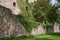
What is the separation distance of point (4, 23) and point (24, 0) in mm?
8692

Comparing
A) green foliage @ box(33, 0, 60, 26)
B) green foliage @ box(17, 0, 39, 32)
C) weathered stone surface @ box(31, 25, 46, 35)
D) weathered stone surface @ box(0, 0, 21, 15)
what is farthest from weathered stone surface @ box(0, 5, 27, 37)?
green foliage @ box(33, 0, 60, 26)

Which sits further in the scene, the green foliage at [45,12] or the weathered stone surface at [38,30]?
the green foliage at [45,12]

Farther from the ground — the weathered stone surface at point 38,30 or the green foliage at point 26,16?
the green foliage at point 26,16

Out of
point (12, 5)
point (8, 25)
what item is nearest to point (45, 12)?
point (12, 5)

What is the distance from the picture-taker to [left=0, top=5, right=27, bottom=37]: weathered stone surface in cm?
1681

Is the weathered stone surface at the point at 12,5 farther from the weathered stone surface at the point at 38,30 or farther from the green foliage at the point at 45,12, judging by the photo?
the weathered stone surface at the point at 38,30

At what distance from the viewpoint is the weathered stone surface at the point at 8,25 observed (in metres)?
16.8

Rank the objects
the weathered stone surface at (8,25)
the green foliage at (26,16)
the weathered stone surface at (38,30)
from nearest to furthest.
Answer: the weathered stone surface at (8,25)
the green foliage at (26,16)
the weathered stone surface at (38,30)

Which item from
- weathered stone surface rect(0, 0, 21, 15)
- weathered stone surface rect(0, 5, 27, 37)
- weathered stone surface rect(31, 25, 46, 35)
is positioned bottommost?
weathered stone surface rect(31, 25, 46, 35)

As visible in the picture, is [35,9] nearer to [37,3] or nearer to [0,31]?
[37,3]

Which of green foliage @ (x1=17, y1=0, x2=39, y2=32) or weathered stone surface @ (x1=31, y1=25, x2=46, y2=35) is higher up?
green foliage @ (x1=17, y1=0, x2=39, y2=32)

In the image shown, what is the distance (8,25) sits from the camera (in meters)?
17.6

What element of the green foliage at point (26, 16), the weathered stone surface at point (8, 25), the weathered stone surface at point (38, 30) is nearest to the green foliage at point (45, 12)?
the weathered stone surface at point (38, 30)

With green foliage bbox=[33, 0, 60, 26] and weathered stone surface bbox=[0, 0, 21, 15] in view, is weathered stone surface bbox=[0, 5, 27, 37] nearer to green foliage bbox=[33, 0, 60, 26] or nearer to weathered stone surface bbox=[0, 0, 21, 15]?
weathered stone surface bbox=[0, 0, 21, 15]
